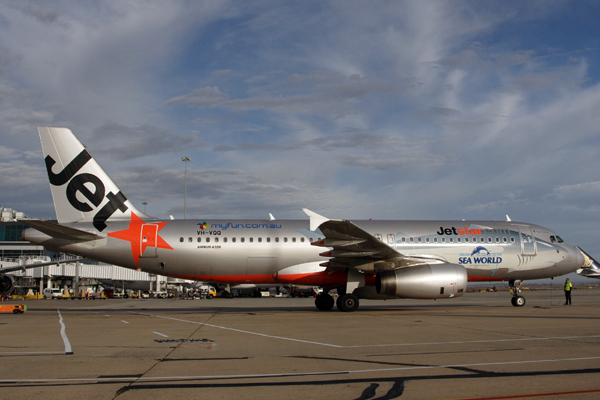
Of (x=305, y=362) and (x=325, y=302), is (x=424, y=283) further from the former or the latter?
(x=305, y=362)

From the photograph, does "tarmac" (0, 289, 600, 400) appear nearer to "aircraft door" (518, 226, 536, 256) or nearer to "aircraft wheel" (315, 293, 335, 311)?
"aircraft wheel" (315, 293, 335, 311)

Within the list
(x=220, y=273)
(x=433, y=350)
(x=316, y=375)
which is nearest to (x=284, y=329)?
(x=433, y=350)

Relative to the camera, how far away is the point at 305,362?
748cm

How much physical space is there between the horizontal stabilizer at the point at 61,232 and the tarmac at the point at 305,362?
212 inches

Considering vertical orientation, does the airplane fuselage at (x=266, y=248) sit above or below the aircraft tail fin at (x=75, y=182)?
below

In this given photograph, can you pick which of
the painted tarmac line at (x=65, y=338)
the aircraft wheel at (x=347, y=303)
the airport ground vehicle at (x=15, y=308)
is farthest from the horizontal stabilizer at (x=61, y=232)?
the aircraft wheel at (x=347, y=303)

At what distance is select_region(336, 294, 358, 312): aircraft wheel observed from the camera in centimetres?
1850

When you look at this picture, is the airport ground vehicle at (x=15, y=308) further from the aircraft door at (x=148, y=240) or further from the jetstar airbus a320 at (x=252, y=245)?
the aircraft door at (x=148, y=240)

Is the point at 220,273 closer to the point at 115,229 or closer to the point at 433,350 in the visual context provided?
the point at 115,229

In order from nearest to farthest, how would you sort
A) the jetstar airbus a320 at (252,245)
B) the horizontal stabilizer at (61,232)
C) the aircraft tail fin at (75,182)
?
the horizontal stabilizer at (61,232), the jetstar airbus a320 at (252,245), the aircraft tail fin at (75,182)

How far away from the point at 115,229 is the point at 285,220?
7010 mm

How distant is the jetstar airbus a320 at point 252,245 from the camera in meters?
18.4

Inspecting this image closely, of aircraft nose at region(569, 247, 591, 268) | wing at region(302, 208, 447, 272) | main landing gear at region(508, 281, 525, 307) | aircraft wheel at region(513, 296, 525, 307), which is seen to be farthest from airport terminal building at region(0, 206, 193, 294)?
aircraft nose at region(569, 247, 591, 268)

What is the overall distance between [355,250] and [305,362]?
35.2 feet
